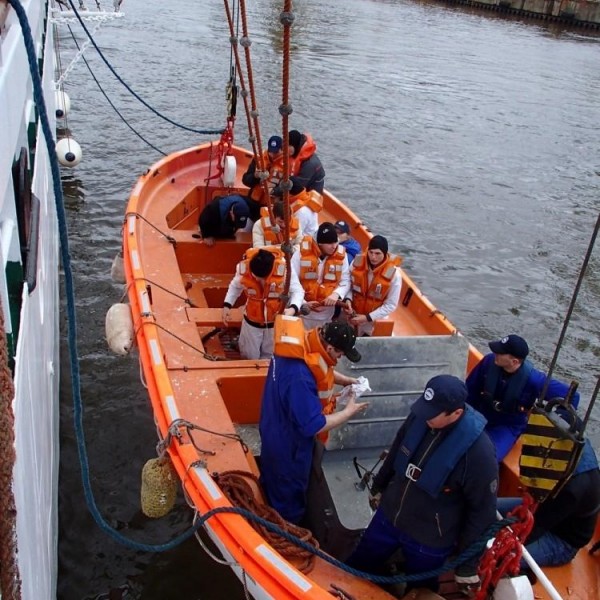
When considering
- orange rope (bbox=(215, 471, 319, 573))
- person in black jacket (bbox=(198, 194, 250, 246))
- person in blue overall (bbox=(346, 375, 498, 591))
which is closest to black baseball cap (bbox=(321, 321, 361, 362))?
A: person in blue overall (bbox=(346, 375, 498, 591))

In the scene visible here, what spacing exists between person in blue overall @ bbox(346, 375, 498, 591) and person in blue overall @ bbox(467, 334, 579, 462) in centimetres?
114

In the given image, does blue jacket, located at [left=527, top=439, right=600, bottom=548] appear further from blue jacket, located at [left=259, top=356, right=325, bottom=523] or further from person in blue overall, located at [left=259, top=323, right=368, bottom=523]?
blue jacket, located at [left=259, top=356, right=325, bottom=523]

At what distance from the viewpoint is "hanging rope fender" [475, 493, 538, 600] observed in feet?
9.39

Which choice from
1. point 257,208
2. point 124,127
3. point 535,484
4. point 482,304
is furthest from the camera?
point 124,127

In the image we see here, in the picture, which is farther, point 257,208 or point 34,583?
point 257,208

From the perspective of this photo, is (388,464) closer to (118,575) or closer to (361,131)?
(118,575)

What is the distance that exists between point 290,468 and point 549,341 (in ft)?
20.9

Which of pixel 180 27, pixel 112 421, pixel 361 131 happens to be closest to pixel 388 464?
pixel 112 421

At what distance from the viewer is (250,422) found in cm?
484

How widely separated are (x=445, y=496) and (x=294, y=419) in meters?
0.83

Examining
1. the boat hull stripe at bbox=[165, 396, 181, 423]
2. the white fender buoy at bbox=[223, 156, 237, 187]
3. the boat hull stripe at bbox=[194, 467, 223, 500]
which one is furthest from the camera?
the white fender buoy at bbox=[223, 156, 237, 187]

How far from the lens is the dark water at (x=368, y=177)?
5168 millimetres

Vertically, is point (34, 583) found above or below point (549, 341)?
above

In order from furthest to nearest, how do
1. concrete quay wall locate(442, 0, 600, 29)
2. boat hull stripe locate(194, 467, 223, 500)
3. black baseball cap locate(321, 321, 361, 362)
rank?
concrete quay wall locate(442, 0, 600, 29)
boat hull stripe locate(194, 467, 223, 500)
black baseball cap locate(321, 321, 361, 362)
